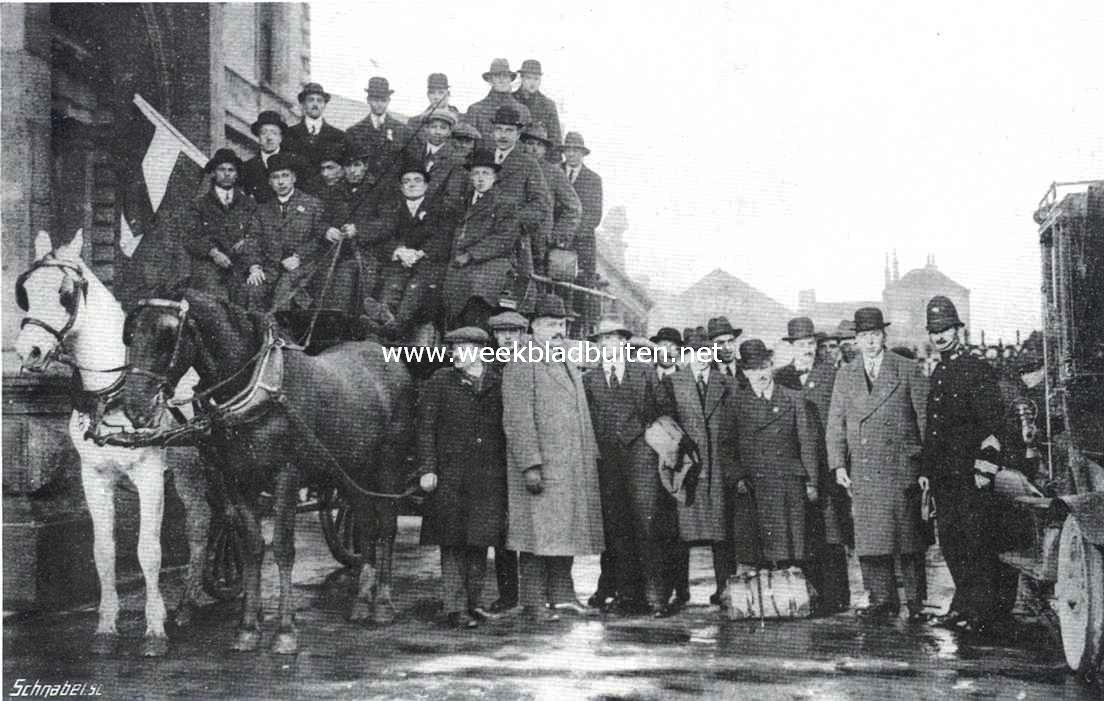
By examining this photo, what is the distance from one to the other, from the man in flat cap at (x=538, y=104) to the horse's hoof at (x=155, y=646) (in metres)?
3.67

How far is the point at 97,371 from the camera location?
4.88m

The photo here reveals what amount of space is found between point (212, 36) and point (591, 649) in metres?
4.99

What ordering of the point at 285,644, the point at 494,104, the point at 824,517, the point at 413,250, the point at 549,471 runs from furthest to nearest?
the point at 494,104 < the point at 413,250 < the point at 824,517 < the point at 549,471 < the point at 285,644

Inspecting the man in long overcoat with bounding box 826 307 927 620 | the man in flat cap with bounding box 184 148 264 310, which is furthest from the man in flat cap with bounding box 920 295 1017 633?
the man in flat cap with bounding box 184 148 264 310

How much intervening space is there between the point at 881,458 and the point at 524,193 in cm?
262

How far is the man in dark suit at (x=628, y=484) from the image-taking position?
5371 millimetres

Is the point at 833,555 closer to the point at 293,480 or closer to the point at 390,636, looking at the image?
the point at 390,636

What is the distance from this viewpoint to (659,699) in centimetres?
404

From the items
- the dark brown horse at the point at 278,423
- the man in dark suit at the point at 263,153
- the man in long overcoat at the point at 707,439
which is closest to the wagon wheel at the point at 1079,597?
the man in long overcoat at the point at 707,439

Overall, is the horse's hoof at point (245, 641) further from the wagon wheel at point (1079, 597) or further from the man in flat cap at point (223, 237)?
the wagon wheel at point (1079, 597)

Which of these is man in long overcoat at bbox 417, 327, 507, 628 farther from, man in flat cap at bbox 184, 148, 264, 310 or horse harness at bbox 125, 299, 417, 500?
man in flat cap at bbox 184, 148, 264, 310

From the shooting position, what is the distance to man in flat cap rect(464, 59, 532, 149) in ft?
19.4

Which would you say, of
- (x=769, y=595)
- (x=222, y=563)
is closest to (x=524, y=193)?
(x=769, y=595)

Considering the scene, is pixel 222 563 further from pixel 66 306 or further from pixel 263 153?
pixel 263 153
